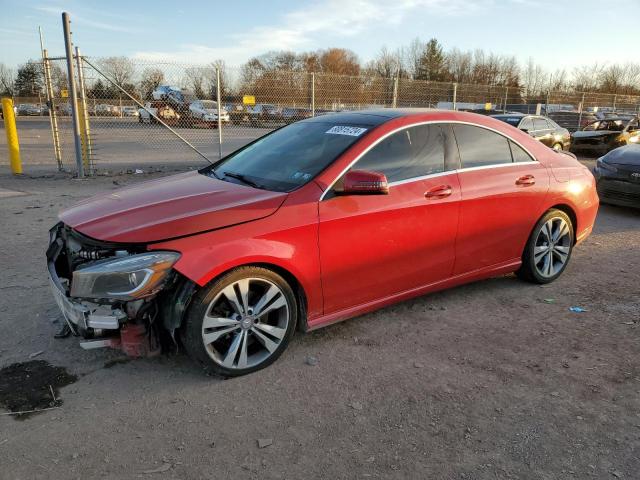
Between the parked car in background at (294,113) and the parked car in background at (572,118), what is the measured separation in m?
15.8

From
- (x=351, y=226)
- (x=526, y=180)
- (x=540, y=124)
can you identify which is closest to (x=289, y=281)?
(x=351, y=226)

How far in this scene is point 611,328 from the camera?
393cm

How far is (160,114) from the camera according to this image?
1157cm

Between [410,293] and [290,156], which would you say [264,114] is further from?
[410,293]

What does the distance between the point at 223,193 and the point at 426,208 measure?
1.49 metres

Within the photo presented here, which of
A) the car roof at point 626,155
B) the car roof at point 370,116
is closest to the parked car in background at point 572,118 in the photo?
the car roof at point 626,155

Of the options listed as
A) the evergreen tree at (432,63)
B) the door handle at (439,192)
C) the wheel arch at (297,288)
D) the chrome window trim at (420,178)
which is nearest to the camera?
the wheel arch at (297,288)

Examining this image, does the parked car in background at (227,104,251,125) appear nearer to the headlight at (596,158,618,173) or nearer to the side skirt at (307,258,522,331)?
the headlight at (596,158,618,173)

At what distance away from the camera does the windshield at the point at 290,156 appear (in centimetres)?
355

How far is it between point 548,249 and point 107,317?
3.88 meters

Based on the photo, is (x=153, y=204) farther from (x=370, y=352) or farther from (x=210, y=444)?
(x=370, y=352)

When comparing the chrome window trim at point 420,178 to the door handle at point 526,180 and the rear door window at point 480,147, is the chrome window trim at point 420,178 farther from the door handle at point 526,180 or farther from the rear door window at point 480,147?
the door handle at point 526,180

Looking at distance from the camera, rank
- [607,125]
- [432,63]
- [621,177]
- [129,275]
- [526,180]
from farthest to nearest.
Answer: [432,63], [607,125], [621,177], [526,180], [129,275]

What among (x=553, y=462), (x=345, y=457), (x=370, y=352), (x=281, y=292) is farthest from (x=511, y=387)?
(x=281, y=292)
